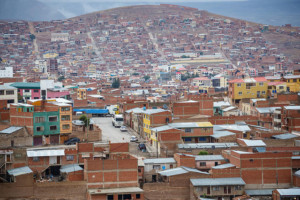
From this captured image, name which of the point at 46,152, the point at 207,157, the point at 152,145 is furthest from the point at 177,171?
the point at 152,145

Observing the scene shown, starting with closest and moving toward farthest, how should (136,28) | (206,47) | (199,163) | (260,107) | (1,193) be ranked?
(1,193), (199,163), (260,107), (206,47), (136,28)

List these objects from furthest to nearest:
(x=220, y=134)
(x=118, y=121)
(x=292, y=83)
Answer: (x=292, y=83)
(x=118, y=121)
(x=220, y=134)

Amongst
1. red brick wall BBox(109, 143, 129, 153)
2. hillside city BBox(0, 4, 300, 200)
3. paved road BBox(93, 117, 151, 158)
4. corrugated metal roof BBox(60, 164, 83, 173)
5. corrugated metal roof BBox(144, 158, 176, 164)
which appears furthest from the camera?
paved road BBox(93, 117, 151, 158)

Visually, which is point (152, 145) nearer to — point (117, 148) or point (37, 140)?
point (117, 148)

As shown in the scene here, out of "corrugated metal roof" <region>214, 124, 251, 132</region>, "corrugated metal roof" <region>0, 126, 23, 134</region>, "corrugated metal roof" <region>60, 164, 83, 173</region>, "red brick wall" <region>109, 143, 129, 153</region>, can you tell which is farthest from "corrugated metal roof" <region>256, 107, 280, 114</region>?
"corrugated metal roof" <region>60, 164, 83, 173</region>

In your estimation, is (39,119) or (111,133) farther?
(111,133)

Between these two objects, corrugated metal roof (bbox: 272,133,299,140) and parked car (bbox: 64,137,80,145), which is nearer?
parked car (bbox: 64,137,80,145)

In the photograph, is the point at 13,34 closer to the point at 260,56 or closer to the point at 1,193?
the point at 260,56

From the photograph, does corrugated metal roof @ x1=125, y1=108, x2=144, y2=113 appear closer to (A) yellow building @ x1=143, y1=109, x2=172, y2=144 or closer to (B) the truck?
(B) the truck

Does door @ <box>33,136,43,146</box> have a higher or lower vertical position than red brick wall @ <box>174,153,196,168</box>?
higher

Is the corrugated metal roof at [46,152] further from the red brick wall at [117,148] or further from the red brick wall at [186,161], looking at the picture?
the red brick wall at [186,161]

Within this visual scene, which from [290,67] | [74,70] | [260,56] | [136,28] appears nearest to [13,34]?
[136,28]
